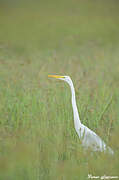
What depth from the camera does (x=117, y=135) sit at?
1.64 m

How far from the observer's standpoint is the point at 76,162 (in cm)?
190

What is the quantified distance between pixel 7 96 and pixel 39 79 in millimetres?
599

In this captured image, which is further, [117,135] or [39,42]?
[39,42]

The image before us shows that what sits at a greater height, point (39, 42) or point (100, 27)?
point (100, 27)

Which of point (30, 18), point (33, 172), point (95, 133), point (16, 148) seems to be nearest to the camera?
point (16, 148)

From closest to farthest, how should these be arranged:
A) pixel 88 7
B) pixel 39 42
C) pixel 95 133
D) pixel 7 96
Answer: pixel 95 133 → pixel 7 96 → pixel 39 42 → pixel 88 7

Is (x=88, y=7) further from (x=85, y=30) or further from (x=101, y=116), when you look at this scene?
(x=101, y=116)

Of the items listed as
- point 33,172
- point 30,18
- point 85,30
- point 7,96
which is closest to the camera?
point 33,172

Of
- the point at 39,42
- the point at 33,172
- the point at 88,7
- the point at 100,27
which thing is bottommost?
the point at 33,172

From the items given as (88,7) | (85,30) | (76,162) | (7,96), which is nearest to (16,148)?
(76,162)

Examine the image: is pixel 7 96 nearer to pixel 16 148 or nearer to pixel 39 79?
pixel 39 79

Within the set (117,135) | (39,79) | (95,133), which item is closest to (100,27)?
(39,79)

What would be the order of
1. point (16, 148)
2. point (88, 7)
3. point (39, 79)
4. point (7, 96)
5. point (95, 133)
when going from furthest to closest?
point (88, 7)
point (39, 79)
point (7, 96)
point (95, 133)
point (16, 148)

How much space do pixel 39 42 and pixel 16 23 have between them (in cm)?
279
